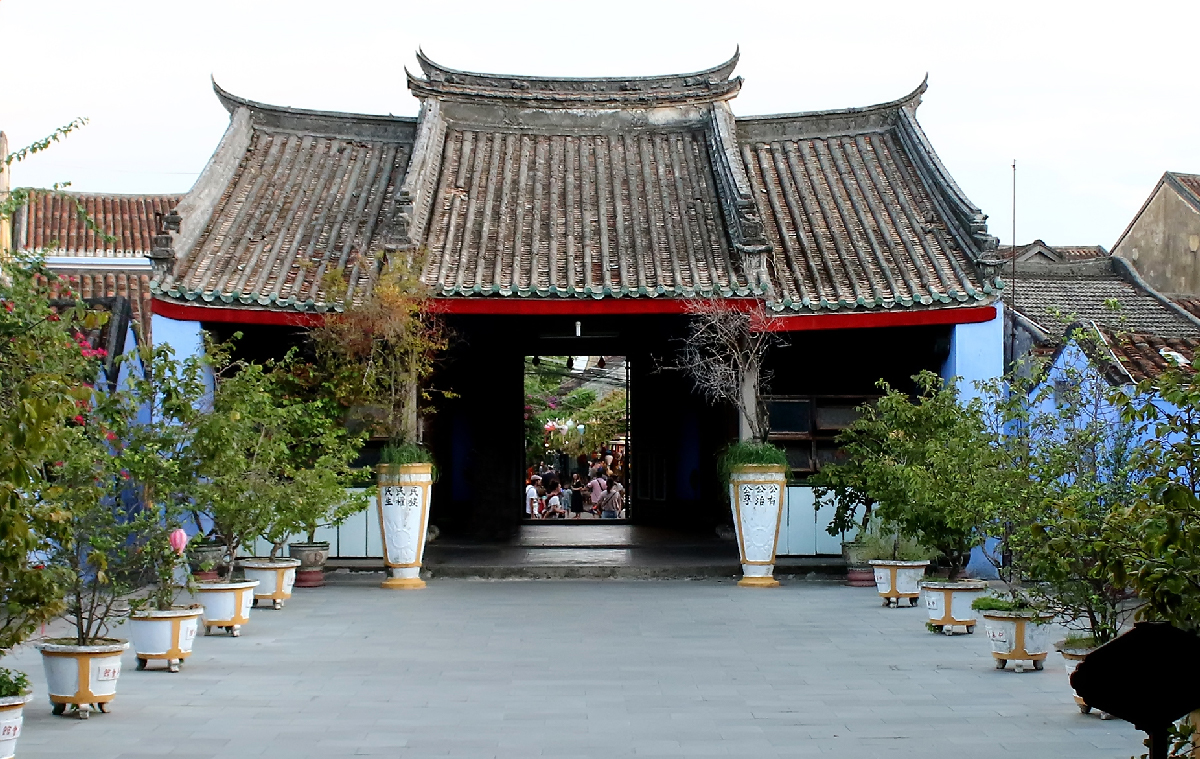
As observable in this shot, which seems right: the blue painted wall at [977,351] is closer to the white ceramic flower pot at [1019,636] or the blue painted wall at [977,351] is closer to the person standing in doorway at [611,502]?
the white ceramic flower pot at [1019,636]

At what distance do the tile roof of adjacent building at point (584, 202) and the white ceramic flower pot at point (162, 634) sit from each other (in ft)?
15.9

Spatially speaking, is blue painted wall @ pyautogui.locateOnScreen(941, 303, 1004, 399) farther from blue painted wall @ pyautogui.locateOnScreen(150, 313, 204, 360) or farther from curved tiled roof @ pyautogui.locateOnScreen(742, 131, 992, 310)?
blue painted wall @ pyautogui.locateOnScreen(150, 313, 204, 360)

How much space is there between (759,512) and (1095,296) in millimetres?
9382

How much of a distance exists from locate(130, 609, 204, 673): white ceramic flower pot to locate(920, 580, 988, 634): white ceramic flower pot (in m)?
4.74

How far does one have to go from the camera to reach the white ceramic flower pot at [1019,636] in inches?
291

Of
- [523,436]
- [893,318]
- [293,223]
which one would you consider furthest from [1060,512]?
[523,436]

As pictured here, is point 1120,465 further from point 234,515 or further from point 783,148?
point 783,148

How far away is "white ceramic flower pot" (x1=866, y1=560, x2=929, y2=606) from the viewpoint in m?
10.5

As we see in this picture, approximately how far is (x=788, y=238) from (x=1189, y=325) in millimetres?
6249

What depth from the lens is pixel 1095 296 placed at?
1908 cm

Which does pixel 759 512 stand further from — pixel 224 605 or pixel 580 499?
pixel 580 499

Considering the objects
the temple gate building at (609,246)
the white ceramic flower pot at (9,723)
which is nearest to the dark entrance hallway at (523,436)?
the temple gate building at (609,246)

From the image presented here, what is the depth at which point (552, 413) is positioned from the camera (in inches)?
1134

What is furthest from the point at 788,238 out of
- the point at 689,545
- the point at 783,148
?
the point at 689,545
